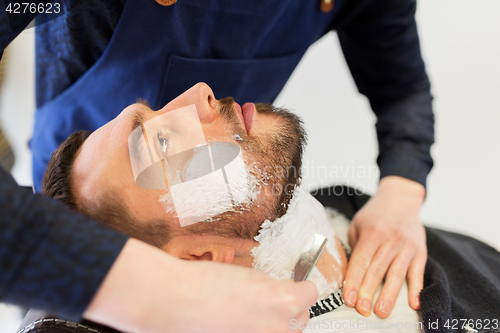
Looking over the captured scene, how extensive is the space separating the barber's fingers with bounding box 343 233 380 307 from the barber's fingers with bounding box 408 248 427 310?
0.29ft

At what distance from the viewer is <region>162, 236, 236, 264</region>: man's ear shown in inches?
20.9

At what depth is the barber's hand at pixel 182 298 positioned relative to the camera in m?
0.31

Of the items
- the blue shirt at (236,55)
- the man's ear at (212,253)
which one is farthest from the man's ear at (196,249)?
the blue shirt at (236,55)

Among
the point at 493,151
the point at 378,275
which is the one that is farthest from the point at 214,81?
the point at 493,151

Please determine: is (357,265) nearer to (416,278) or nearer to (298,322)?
(416,278)

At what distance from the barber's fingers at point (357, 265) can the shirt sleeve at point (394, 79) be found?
0.24m

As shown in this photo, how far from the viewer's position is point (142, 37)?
0.64 metres

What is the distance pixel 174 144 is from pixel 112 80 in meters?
0.28

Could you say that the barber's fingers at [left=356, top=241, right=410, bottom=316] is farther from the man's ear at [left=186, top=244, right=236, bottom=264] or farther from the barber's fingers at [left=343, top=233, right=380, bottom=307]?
the man's ear at [left=186, top=244, right=236, bottom=264]

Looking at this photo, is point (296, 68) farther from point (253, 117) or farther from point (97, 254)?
point (97, 254)

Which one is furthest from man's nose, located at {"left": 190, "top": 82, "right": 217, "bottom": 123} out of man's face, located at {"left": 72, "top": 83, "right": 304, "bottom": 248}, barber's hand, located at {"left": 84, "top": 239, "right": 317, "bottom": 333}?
barber's hand, located at {"left": 84, "top": 239, "right": 317, "bottom": 333}

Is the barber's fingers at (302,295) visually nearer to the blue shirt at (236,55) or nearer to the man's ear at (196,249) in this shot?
the man's ear at (196,249)

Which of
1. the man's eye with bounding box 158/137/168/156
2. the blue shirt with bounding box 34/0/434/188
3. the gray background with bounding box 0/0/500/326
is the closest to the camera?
the man's eye with bounding box 158/137/168/156

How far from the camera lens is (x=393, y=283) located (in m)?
0.70
